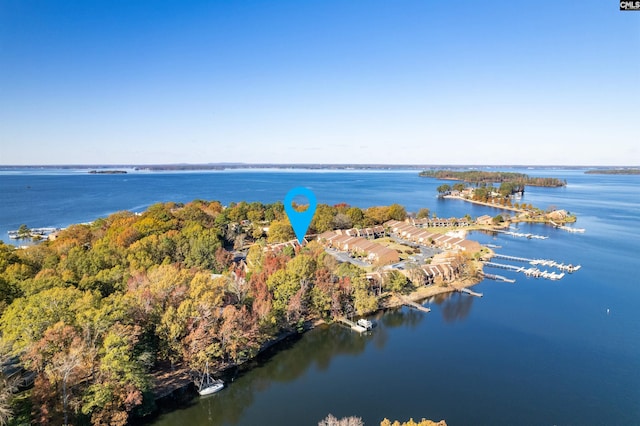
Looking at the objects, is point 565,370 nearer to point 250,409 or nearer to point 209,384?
point 250,409

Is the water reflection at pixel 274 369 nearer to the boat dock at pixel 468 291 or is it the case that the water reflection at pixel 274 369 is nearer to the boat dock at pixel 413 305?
the boat dock at pixel 413 305

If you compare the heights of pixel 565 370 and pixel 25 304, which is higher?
pixel 25 304

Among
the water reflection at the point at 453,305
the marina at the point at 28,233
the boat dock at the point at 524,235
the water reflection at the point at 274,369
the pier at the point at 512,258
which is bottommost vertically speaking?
the water reflection at the point at 274,369

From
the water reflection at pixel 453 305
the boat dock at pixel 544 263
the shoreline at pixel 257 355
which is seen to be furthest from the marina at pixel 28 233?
the boat dock at pixel 544 263

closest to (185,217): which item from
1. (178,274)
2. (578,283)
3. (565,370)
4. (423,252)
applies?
(178,274)

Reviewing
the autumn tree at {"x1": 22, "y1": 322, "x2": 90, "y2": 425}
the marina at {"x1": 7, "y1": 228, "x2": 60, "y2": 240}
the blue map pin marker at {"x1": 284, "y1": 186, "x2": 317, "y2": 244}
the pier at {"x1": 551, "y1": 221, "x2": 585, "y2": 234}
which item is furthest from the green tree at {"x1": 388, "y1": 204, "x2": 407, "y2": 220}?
the marina at {"x1": 7, "y1": 228, "x2": 60, "y2": 240}

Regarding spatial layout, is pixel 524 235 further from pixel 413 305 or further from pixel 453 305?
pixel 413 305
